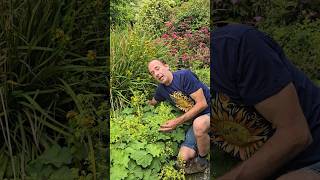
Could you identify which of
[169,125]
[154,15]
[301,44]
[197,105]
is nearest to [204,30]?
[154,15]

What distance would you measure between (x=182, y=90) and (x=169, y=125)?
179 mm

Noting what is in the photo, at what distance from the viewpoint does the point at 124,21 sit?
296 cm

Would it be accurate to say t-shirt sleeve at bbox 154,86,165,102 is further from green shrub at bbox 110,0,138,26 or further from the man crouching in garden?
green shrub at bbox 110,0,138,26

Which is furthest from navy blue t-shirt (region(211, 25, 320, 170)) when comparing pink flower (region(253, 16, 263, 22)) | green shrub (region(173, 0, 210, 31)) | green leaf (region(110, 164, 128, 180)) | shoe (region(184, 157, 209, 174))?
pink flower (region(253, 16, 263, 22))

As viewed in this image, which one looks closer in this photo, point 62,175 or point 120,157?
point 120,157

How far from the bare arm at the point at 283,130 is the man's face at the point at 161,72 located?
1.49 feet

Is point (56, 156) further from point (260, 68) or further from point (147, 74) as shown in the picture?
point (260, 68)

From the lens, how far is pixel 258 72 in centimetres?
265

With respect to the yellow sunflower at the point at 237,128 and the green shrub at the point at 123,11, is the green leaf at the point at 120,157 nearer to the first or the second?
the yellow sunflower at the point at 237,128

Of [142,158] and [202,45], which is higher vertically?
[202,45]

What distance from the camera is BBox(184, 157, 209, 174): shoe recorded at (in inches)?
116

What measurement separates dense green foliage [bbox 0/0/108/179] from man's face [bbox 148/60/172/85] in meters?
0.40

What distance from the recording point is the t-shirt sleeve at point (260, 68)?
8.61ft

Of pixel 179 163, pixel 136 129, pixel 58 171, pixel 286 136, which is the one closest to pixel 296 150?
pixel 286 136
